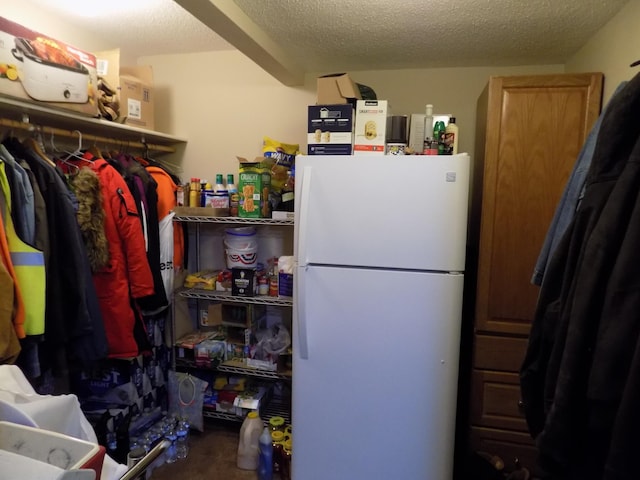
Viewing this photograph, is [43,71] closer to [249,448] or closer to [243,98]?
[243,98]

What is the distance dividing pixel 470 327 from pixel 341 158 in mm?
1076

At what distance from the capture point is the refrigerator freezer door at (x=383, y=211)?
4.91 ft

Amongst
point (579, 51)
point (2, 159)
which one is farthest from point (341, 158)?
point (579, 51)

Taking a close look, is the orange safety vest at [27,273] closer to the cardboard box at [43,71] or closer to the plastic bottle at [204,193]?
the cardboard box at [43,71]

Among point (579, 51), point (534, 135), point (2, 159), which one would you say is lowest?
point (2, 159)

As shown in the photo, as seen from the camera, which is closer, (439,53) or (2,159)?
(2,159)

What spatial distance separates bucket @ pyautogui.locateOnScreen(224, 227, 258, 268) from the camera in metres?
2.16

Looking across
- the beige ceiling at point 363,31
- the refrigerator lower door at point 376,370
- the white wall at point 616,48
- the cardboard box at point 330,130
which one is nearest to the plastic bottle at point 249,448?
the refrigerator lower door at point 376,370

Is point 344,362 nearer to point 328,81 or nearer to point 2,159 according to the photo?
point 328,81

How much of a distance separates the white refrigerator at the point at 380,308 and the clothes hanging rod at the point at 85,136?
112cm

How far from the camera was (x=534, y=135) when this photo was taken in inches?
63.4

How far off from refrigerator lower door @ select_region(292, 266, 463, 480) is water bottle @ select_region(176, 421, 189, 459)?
31.0 inches

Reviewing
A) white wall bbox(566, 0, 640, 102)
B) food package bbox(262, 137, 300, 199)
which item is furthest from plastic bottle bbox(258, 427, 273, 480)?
white wall bbox(566, 0, 640, 102)

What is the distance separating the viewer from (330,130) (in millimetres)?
1709
